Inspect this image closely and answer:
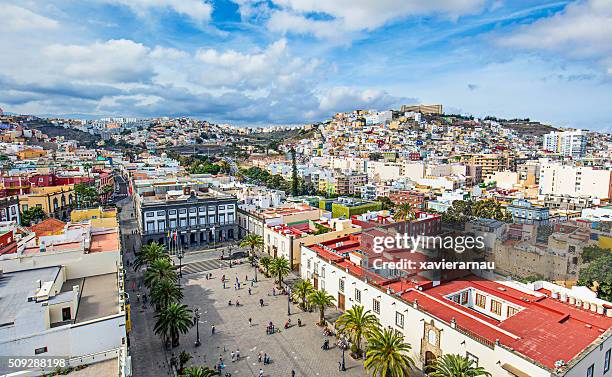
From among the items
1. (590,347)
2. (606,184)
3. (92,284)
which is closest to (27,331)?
(92,284)

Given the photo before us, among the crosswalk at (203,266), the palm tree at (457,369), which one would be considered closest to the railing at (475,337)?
the palm tree at (457,369)

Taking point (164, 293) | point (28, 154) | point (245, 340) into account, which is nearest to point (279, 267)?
point (245, 340)

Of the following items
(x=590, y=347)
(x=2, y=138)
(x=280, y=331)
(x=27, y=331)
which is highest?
(x=2, y=138)

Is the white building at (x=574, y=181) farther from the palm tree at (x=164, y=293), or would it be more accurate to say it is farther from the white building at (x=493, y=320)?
the palm tree at (x=164, y=293)

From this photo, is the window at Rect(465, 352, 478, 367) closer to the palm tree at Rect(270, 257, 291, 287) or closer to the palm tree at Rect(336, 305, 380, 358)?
the palm tree at Rect(336, 305, 380, 358)

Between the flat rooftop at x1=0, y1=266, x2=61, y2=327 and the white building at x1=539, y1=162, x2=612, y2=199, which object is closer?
the flat rooftop at x1=0, y1=266, x2=61, y2=327

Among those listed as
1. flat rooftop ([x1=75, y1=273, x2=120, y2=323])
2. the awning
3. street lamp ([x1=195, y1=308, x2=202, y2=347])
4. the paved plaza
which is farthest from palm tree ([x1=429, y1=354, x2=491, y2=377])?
flat rooftop ([x1=75, y1=273, x2=120, y2=323])

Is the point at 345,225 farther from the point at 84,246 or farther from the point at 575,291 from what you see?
the point at 84,246
